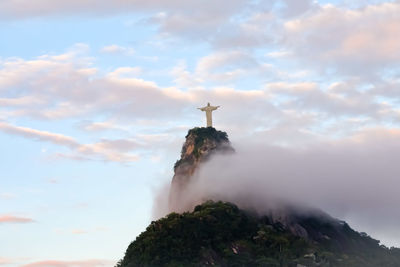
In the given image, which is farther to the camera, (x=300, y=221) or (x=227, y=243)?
(x=300, y=221)

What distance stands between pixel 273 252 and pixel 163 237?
87.0 ft

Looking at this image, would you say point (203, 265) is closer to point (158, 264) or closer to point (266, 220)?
point (158, 264)

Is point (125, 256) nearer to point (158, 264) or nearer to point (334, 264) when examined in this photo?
point (158, 264)

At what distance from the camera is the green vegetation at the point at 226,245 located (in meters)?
162

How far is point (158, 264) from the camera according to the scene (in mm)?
157875

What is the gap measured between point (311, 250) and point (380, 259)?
2458cm

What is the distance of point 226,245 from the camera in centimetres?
16988

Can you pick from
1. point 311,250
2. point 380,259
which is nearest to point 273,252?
point 311,250

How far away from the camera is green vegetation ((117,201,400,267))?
161625 millimetres

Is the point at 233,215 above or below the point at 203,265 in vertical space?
above

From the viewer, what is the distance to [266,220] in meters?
192

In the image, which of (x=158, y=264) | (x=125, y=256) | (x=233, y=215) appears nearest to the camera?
(x=158, y=264)

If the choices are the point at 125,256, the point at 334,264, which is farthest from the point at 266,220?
the point at 125,256

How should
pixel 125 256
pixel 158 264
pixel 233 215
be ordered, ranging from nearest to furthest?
pixel 158 264
pixel 125 256
pixel 233 215
